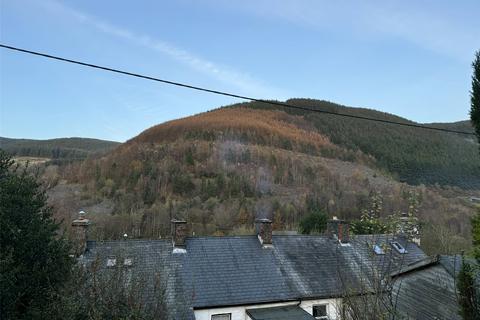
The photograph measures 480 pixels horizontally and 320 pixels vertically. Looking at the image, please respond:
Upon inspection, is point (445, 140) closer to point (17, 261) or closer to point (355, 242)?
point (355, 242)

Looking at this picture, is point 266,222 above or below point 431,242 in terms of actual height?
above

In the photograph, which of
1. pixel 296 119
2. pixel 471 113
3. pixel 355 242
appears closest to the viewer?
pixel 471 113

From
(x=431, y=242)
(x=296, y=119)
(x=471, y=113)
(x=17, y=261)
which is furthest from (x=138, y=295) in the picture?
(x=296, y=119)

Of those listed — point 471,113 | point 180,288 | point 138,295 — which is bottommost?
point 180,288

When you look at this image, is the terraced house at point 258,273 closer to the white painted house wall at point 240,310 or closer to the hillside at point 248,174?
the white painted house wall at point 240,310

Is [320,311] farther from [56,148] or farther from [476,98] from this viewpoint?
[56,148]

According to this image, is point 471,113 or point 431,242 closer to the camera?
point 471,113

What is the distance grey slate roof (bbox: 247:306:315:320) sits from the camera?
14.8m

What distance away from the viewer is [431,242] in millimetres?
32688

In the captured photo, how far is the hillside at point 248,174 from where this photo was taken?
5847cm

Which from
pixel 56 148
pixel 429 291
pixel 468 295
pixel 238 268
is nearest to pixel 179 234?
pixel 238 268

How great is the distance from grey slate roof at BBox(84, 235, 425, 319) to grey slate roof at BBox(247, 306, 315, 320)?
0.39 meters

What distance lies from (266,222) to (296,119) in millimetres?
116074

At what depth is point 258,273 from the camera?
1677 cm
